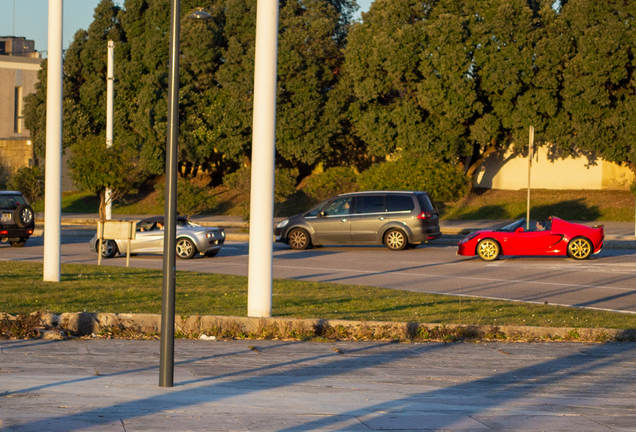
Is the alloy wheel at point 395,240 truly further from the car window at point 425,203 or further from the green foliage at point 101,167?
the green foliage at point 101,167

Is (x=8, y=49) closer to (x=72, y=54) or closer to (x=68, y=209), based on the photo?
(x=72, y=54)

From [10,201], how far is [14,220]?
94 cm

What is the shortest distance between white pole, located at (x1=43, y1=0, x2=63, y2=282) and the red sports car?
34.9 feet

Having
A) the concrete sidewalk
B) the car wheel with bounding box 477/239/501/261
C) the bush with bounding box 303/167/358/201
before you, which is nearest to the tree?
the bush with bounding box 303/167/358/201

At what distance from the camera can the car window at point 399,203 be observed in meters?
23.9

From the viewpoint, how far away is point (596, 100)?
36.7 m

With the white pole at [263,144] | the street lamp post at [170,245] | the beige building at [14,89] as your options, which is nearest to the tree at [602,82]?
the white pole at [263,144]

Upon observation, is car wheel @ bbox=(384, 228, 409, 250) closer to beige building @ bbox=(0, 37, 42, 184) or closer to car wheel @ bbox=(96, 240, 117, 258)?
car wheel @ bbox=(96, 240, 117, 258)

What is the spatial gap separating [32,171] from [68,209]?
10716 mm

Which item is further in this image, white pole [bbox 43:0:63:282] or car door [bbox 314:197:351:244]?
car door [bbox 314:197:351:244]

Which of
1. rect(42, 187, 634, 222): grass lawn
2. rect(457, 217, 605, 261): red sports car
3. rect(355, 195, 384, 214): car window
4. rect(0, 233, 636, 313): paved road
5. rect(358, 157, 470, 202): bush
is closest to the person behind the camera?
rect(0, 233, 636, 313): paved road

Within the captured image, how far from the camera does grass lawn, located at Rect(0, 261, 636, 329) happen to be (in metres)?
11.1

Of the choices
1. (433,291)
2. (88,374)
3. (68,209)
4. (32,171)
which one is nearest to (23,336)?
(88,374)

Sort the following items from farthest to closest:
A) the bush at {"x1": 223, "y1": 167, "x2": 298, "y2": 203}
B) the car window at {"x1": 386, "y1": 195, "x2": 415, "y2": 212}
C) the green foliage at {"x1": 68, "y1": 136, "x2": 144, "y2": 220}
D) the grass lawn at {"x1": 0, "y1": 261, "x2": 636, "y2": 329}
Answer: the bush at {"x1": 223, "y1": 167, "x2": 298, "y2": 203}
the green foliage at {"x1": 68, "y1": 136, "x2": 144, "y2": 220}
the car window at {"x1": 386, "y1": 195, "x2": 415, "y2": 212}
the grass lawn at {"x1": 0, "y1": 261, "x2": 636, "y2": 329}
